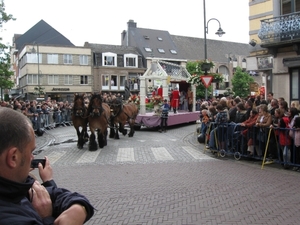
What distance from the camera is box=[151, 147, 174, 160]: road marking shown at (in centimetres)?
1125

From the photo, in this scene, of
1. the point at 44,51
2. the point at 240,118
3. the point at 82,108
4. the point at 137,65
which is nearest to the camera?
the point at 240,118

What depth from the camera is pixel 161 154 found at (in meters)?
12.0

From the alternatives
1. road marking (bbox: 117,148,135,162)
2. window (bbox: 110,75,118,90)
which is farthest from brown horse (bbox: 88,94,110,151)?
window (bbox: 110,75,118,90)

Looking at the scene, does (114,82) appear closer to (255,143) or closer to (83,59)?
(83,59)

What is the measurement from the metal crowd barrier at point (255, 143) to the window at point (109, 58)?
46.3 metres

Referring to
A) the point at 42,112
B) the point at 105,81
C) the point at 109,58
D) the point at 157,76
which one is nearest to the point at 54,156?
the point at 42,112

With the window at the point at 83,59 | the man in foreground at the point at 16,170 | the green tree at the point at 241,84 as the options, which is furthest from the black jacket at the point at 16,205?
the green tree at the point at 241,84

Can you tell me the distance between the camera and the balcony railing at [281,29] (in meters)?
14.5

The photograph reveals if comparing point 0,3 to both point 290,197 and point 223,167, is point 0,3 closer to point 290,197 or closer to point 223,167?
point 223,167

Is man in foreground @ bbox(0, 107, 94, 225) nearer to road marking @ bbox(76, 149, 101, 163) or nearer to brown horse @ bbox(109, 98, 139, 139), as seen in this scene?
road marking @ bbox(76, 149, 101, 163)

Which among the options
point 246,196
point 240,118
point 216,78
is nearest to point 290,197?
point 246,196

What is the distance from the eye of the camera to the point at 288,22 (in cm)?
1481

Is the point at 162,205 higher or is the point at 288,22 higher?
the point at 288,22

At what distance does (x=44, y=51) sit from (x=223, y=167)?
48.9 meters
